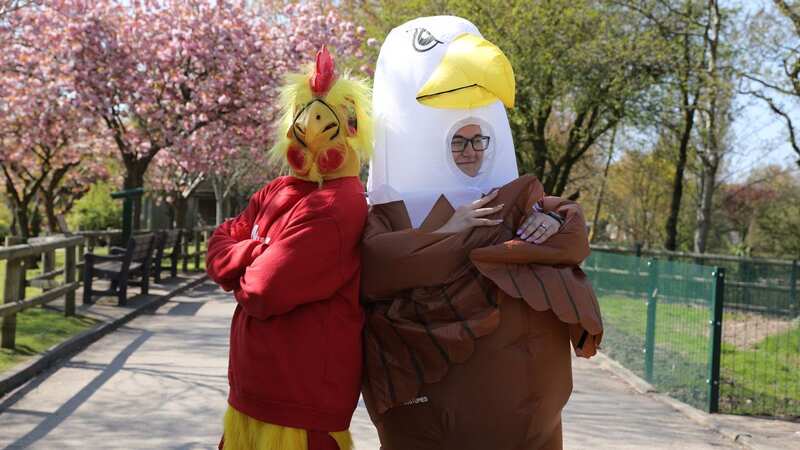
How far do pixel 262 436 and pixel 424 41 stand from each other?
169 centimetres

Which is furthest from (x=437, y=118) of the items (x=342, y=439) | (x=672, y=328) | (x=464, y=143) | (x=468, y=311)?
(x=672, y=328)

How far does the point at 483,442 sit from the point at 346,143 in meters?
1.22

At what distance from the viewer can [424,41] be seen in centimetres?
372

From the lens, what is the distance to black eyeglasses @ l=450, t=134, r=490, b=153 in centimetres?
358

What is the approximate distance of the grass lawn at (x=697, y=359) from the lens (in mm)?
8227

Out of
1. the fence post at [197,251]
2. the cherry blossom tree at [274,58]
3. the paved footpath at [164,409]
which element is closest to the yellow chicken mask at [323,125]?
the paved footpath at [164,409]

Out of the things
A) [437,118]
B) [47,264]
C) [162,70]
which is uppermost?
[162,70]

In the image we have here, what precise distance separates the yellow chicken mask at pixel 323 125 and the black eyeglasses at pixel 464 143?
336 millimetres

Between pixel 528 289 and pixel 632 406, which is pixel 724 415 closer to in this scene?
pixel 632 406

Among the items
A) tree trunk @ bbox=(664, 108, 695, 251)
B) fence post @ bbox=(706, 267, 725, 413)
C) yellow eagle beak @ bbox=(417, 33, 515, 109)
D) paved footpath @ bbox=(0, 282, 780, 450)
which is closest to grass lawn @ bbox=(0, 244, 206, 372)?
paved footpath @ bbox=(0, 282, 780, 450)

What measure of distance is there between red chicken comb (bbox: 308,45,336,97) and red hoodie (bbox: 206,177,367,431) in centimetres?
40

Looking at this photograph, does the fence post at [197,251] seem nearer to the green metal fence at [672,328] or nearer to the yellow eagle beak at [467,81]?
the green metal fence at [672,328]

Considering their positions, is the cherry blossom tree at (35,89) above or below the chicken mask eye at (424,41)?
→ above

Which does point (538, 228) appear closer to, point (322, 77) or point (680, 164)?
point (322, 77)
